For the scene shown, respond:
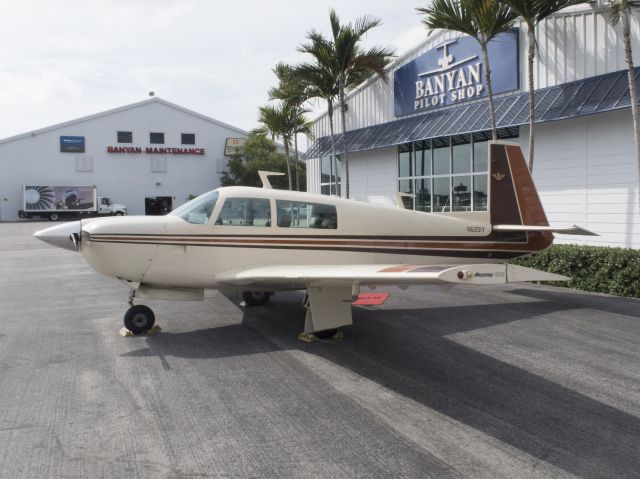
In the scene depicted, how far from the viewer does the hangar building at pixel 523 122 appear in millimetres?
11656

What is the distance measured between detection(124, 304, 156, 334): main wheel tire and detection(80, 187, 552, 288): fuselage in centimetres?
45

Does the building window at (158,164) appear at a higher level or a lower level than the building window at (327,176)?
higher

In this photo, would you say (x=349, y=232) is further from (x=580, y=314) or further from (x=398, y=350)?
(x=580, y=314)

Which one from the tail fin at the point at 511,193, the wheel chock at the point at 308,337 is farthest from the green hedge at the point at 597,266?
the wheel chock at the point at 308,337

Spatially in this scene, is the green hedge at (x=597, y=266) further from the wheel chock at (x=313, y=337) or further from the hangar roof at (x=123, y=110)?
the hangar roof at (x=123, y=110)

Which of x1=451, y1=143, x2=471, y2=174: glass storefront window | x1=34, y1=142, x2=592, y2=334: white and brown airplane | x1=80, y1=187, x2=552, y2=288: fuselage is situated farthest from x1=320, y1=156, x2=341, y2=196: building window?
x1=80, y1=187, x2=552, y2=288: fuselage

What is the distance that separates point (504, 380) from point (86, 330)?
19.2 ft

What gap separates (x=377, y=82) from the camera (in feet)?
65.1

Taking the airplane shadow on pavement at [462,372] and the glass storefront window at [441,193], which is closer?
the airplane shadow on pavement at [462,372]

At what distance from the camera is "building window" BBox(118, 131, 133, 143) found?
5006 centimetres

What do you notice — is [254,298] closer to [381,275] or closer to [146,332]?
[146,332]

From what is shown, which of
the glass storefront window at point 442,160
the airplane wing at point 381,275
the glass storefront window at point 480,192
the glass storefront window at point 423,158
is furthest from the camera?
the glass storefront window at point 423,158

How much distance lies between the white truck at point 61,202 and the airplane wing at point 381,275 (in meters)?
42.8

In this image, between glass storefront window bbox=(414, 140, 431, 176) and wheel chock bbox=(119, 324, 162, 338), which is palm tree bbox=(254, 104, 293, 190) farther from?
wheel chock bbox=(119, 324, 162, 338)
